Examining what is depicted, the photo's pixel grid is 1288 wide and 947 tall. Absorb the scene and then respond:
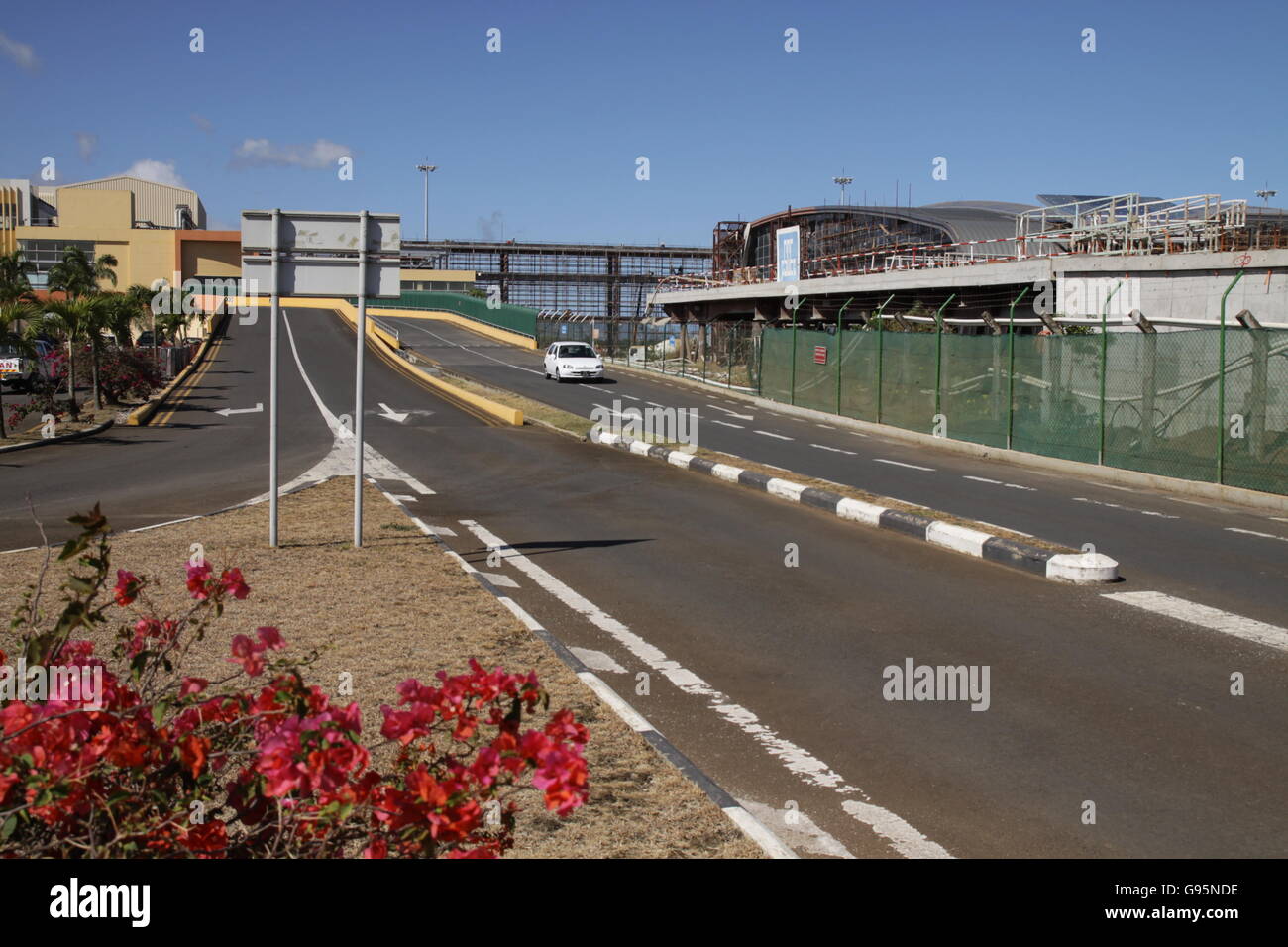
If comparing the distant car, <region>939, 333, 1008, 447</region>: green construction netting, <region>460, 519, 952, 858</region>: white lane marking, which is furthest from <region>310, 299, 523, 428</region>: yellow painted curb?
<region>460, 519, 952, 858</region>: white lane marking

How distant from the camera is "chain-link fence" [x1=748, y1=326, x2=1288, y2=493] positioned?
54.9 ft

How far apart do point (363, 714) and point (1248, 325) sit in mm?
15645

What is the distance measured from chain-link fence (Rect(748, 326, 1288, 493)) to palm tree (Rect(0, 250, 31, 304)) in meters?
20.6

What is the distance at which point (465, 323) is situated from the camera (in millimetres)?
77562

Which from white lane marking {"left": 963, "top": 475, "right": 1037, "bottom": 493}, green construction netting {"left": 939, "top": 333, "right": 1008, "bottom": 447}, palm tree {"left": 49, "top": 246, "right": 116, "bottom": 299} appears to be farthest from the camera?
palm tree {"left": 49, "top": 246, "right": 116, "bottom": 299}

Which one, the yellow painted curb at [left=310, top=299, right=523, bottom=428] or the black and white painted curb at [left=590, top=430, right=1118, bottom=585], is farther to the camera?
the yellow painted curb at [left=310, top=299, right=523, bottom=428]

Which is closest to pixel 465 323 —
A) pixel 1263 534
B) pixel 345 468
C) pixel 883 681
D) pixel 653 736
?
pixel 345 468

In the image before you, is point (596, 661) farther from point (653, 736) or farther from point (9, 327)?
point (9, 327)

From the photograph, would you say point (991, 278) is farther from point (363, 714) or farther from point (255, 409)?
point (363, 714)

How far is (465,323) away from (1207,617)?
71.3 meters

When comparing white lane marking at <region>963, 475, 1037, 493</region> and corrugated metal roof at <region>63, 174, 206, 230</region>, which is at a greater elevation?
corrugated metal roof at <region>63, 174, 206, 230</region>

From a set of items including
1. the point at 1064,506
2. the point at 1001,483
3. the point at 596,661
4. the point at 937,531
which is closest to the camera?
the point at 596,661

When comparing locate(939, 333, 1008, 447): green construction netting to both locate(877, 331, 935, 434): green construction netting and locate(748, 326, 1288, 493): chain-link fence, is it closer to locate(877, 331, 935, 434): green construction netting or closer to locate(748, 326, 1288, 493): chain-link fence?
locate(748, 326, 1288, 493): chain-link fence

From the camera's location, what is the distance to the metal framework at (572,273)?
100688 mm
